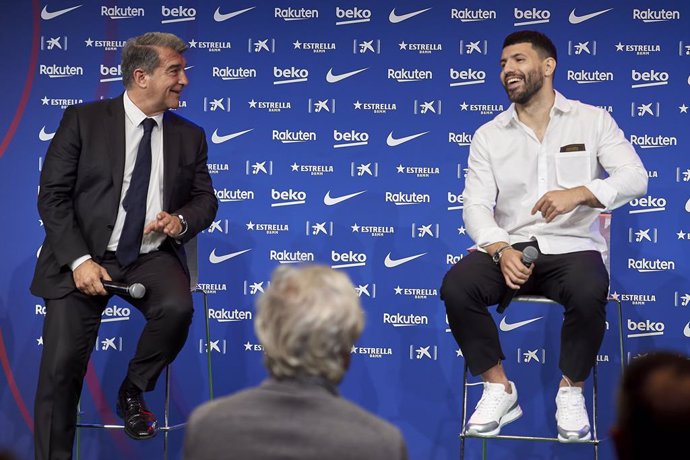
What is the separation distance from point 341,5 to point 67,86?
4.97 feet

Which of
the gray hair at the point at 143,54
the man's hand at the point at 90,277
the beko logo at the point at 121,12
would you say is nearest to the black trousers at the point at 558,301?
the man's hand at the point at 90,277

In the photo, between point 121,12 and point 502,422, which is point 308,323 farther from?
point 121,12

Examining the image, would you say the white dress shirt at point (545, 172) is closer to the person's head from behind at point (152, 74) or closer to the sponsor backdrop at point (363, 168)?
the sponsor backdrop at point (363, 168)

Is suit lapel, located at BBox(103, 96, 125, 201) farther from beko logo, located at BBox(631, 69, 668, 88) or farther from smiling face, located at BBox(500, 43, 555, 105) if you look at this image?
beko logo, located at BBox(631, 69, 668, 88)

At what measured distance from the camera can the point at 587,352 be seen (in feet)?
11.7

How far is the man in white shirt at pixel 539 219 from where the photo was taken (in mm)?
3576

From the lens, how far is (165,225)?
3.83 meters

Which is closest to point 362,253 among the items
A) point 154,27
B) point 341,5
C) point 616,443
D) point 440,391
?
point 440,391

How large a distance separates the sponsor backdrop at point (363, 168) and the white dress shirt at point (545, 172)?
824mm

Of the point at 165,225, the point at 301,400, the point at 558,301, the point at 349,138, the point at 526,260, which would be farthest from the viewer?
the point at 349,138

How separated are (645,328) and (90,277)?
2.70m

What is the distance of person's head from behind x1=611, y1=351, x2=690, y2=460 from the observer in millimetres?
1332

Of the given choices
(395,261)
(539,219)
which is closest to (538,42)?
(539,219)

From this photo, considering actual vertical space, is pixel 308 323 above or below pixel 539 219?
below
